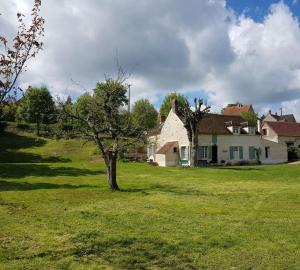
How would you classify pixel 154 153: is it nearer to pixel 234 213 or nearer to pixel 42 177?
pixel 42 177

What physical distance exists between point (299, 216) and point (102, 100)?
11.5 meters

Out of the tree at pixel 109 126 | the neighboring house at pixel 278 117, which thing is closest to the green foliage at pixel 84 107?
the tree at pixel 109 126

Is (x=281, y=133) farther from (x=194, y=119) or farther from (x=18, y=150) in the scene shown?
(x=18, y=150)

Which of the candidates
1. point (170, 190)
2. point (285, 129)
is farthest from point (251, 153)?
point (170, 190)

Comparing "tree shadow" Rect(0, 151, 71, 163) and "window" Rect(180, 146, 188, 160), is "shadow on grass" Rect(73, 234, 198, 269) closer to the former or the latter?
"window" Rect(180, 146, 188, 160)

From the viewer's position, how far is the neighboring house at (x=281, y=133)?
5572 centimetres

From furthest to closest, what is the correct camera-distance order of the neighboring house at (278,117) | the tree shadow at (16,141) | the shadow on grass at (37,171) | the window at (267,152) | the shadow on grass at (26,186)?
the neighboring house at (278,117) → the tree shadow at (16,141) → the window at (267,152) → the shadow on grass at (37,171) → the shadow on grass at (26,186)

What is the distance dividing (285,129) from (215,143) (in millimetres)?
14026

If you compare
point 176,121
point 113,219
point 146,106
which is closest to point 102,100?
point 113,219

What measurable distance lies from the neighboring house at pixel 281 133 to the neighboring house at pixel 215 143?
2.29m

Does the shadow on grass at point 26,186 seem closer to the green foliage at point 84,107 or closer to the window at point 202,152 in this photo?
the green foliage at point 84,107

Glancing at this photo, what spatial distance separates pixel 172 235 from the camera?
1122 cm

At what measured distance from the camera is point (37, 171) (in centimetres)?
3344

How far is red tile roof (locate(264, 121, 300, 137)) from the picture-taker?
56250 mm
